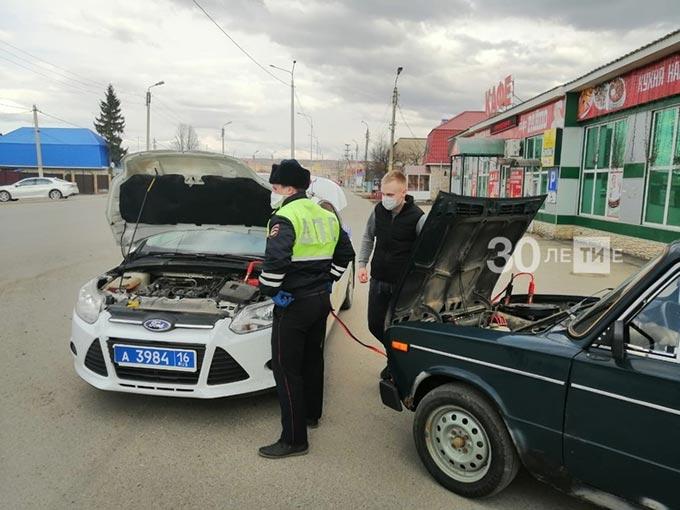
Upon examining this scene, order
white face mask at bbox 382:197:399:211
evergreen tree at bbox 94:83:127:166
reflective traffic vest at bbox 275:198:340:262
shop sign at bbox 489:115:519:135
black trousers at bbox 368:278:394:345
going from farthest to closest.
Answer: evergreen tree at bbox 94:83:127:166
shop sign at bbox 489:115:519:135
black trousers at bbox 368:278:394:345
white face mask at bbox 382:197:399:211
reflective traffic vest at bbox 275:198:340:262

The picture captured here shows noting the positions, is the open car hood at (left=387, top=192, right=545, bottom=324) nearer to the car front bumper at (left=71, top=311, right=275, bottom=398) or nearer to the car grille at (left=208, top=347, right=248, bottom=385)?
the car front bumper at (left=71, top=311, right=275, bottom=398)

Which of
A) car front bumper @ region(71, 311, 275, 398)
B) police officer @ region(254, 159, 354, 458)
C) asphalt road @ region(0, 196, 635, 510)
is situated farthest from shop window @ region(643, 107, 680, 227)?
car front bumper @ region(71, 311, 275, 398)

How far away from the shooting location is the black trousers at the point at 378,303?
429cm

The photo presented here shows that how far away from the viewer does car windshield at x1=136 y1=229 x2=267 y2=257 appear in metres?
5.13

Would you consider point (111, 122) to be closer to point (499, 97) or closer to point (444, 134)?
point (444, 134)

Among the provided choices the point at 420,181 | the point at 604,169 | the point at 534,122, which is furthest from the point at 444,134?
the point at 604,169

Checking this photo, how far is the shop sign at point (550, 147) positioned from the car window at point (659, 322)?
13.7 meters

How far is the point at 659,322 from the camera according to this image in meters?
2.41

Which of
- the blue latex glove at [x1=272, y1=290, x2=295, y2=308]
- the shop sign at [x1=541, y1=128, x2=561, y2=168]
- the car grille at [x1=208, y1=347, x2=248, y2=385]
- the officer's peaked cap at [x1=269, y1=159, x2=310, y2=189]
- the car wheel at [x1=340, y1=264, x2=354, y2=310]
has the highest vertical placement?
the shop sign at [x1=541, y1=128, x2=561, y2=168]

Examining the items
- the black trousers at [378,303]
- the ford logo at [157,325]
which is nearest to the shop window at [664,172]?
the black trousers at [378,303]

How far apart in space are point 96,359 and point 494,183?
70.4 feet

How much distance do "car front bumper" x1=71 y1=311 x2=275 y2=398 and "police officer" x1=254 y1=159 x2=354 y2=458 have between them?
0.40m

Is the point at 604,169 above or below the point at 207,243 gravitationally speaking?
above

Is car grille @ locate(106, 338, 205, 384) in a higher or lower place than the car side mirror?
lower
